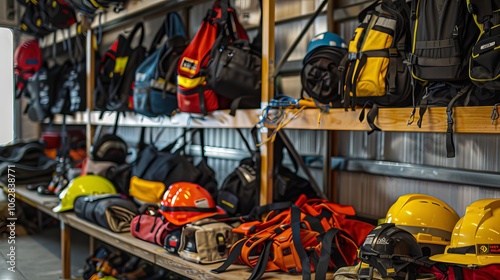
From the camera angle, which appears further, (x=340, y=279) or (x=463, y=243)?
(x=340, y=279)

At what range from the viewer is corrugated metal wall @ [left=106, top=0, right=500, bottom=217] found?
2785 millimetres

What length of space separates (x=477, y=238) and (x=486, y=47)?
0.71 m

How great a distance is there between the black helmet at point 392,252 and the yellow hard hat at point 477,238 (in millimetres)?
89

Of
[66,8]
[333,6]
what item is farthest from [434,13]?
[66,8]

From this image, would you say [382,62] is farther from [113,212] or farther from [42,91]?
[42,91]

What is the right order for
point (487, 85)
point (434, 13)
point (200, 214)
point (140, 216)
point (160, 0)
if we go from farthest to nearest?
point (160, 0), point (140, 216), point (200, 214), point (434, 13), point (487, 85)

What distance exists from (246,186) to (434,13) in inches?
60.4

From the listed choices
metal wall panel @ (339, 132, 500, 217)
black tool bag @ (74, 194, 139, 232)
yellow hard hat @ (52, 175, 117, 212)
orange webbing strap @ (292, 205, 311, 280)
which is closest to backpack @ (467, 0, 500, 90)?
metal wall panel @ (339, 132, 500, 217)

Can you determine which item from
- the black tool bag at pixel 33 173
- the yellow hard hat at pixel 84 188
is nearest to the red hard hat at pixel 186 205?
the yellow hard hat at pixel 84 188

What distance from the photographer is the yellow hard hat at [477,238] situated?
1919mm

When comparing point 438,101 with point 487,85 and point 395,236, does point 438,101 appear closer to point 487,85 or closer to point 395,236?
point 487,85

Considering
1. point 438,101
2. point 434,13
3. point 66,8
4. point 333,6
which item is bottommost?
point 438,101

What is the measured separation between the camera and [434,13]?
210 centimetres

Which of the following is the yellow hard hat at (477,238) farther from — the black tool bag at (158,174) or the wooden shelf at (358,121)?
the black tool bag at (158,174)
